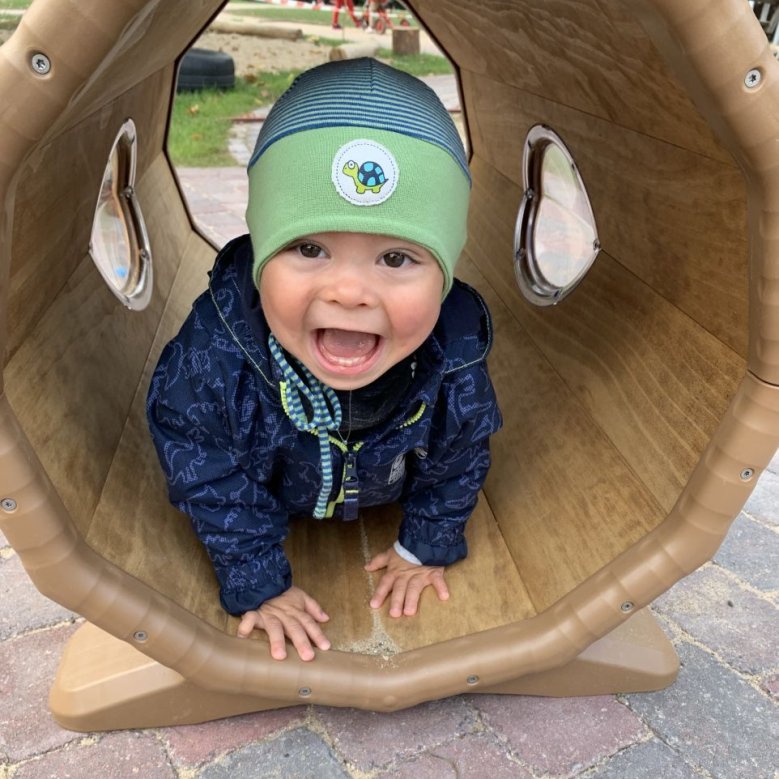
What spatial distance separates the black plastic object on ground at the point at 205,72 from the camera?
7211 millimetres

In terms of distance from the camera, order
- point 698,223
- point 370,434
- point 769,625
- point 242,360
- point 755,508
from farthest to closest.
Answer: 1. point 755,508
2. point 769,625
3. point 370,434
4. point 242,360
5. point 698,223

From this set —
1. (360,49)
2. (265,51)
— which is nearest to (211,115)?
(360,49)

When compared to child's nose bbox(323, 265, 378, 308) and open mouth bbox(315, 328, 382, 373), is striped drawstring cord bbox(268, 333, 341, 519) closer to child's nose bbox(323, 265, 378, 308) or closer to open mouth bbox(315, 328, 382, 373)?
open mouth bbox(315, 328, 382, 373)

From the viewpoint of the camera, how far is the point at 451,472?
163cm

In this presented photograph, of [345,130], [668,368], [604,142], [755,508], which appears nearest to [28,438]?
[345,130]

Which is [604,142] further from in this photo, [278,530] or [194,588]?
[194,588]

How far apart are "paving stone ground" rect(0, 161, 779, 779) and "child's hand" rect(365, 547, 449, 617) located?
0.59 feet

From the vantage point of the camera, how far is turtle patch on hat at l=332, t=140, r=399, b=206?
3.75ft

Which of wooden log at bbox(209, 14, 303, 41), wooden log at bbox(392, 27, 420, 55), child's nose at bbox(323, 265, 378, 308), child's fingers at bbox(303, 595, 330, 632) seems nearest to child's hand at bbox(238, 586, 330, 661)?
child's fingers at bbox(303, 595, 330, 632)

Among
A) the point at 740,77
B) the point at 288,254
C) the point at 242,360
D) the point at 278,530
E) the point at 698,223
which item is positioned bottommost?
the point at 278,530

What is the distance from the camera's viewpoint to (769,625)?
1.78 m

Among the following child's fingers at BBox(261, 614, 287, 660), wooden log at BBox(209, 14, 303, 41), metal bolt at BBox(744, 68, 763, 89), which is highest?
metal bolt at BBox(744, 68, 763, 89)

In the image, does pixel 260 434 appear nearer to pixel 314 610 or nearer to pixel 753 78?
pixel 314 610

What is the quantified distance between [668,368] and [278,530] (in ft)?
2.38
